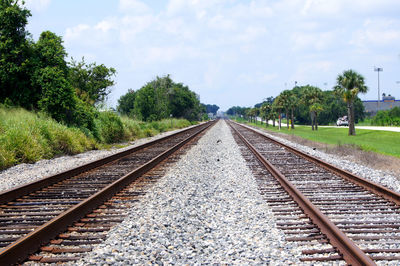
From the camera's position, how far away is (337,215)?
18.4ft

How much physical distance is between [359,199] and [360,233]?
206 centimetres

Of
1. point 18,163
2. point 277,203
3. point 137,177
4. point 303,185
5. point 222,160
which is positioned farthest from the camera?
point 222,160

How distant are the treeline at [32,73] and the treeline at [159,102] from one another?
1083 cm

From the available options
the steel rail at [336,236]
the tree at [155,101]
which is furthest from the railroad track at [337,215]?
the tree at [155,101]

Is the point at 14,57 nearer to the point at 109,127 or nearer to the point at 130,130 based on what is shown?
the point at 109,127

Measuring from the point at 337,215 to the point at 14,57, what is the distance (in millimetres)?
17925

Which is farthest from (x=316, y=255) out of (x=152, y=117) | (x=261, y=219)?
(x=152, y=117)

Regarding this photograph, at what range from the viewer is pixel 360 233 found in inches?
183

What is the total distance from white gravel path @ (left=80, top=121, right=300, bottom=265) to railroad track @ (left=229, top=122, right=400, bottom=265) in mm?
280

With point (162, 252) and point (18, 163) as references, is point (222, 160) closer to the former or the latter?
point (18, 163)

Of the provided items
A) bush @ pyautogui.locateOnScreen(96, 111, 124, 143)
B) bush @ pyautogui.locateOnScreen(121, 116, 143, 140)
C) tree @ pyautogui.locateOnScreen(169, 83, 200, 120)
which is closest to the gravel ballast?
bush @ pyautogui.locateOnScreen(96, 111, 124, 143)

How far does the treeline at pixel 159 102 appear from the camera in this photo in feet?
158

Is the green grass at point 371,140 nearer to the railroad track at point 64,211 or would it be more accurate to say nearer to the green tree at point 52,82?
the railroad track at point 64,211

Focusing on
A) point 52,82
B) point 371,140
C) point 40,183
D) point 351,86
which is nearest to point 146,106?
point 351,86
